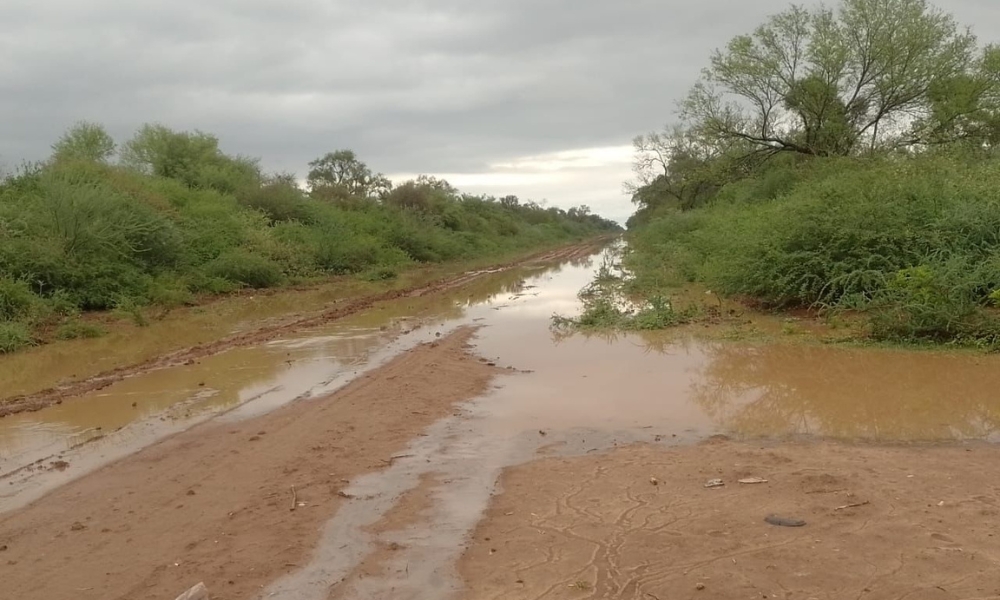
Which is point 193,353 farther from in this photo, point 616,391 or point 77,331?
point 616,391

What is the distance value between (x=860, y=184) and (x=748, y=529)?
12.9m

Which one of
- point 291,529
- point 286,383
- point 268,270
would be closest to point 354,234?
point 268,270

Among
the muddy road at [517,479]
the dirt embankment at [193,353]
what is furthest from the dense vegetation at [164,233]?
the muddy road at [517,479]

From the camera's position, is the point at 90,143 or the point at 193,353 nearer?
the point at 193,353

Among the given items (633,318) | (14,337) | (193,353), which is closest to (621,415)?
(633,318)

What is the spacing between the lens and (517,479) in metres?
6.00

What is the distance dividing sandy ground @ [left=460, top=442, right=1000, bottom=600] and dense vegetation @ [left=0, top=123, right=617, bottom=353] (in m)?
12.6

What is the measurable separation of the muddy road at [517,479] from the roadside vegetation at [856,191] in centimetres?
235

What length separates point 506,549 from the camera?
15.0ft

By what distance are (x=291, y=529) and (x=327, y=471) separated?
4.04 feet

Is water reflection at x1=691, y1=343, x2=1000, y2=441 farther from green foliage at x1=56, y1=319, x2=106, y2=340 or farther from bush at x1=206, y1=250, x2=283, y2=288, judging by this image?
bush at x1=206, y1=250, x2=283, y2=288

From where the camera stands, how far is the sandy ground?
3861 millimetres

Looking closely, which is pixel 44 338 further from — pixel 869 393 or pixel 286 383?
pixel 869 393

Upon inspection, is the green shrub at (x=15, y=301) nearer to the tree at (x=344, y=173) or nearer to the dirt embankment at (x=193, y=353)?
the dirt embankment at (x=193, y=353)
